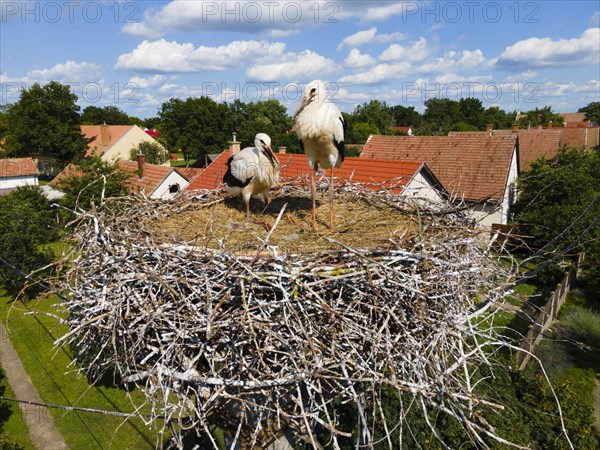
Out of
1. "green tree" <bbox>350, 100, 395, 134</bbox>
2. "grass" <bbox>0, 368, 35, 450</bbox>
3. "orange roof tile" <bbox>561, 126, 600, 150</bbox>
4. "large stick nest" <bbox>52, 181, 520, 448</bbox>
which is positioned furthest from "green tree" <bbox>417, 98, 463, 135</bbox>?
"large stick nest" <bbox>52, 181, 520, 448</bbox>

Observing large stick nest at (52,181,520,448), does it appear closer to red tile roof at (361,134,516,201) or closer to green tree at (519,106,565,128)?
red tile roof at (361,134,516,201)

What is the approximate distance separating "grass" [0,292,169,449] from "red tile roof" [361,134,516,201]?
13.7m

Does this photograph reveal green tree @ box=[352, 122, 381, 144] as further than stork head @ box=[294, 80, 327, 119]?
Yes

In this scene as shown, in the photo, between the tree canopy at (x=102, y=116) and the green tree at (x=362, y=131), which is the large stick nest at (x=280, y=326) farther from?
the tree canopy at (x=102, y=116)

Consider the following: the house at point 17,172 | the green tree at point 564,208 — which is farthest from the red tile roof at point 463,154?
the house at point 17,172

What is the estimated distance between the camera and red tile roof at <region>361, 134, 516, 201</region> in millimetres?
18078

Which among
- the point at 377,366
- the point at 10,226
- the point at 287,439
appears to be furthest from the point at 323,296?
the point at 10,226

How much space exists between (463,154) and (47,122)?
118 ft

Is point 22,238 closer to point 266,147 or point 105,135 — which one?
point 266,147

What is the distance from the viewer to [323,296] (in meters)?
2.85

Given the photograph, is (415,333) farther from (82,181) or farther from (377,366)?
(82,181)

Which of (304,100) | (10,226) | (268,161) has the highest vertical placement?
(304,100)

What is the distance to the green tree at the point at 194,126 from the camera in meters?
44.0

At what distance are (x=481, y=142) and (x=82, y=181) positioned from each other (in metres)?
16.4
